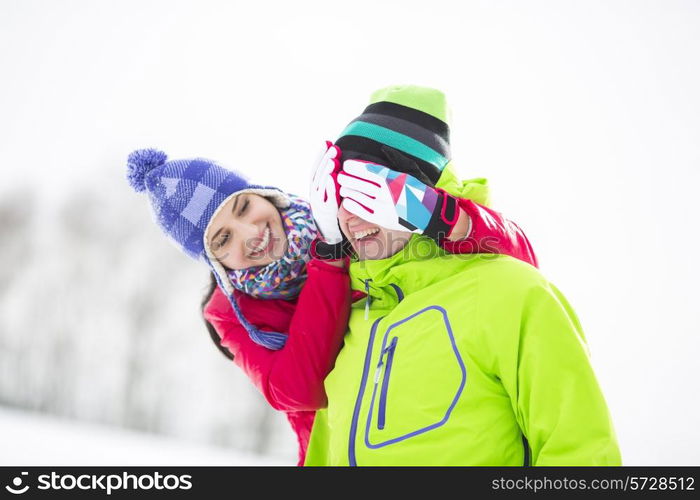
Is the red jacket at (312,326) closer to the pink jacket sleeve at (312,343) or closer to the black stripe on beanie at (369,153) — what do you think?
the pink jacket sleeve at (312,343)

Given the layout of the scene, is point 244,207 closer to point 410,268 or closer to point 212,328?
point 212,328

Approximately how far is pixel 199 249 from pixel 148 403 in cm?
437

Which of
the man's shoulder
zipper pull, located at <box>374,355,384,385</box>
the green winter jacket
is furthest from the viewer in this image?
zipper pull, located at <box>374,355,384,385</box>

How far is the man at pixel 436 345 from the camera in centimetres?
102

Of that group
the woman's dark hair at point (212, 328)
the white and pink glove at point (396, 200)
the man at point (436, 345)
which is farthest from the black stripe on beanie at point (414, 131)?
the woman's dark hair at point (212, 328)

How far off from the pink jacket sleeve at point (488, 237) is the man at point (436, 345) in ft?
0.08

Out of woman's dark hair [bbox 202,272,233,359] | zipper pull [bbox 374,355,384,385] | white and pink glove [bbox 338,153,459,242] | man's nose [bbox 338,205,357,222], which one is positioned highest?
white and pink glove [bbox 338,153,459,242]

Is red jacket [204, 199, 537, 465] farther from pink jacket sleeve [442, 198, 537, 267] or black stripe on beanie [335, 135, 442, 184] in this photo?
black stripe on beanie [335, 135, 442, 184]

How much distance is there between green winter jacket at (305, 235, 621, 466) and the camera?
3.34 feet

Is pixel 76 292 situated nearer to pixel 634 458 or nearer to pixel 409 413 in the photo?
pixel 634 458

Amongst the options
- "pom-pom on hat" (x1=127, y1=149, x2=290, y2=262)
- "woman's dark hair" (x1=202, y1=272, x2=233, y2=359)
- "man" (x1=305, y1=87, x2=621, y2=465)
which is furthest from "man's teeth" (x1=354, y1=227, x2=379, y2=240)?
"woman's dark hair" (x1=202, y1=272, x2=233, y2=359)

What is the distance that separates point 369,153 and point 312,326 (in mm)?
446

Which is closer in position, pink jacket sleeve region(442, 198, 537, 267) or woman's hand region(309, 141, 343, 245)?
pink jacket sleeve region(442, 198, 537, 267)
